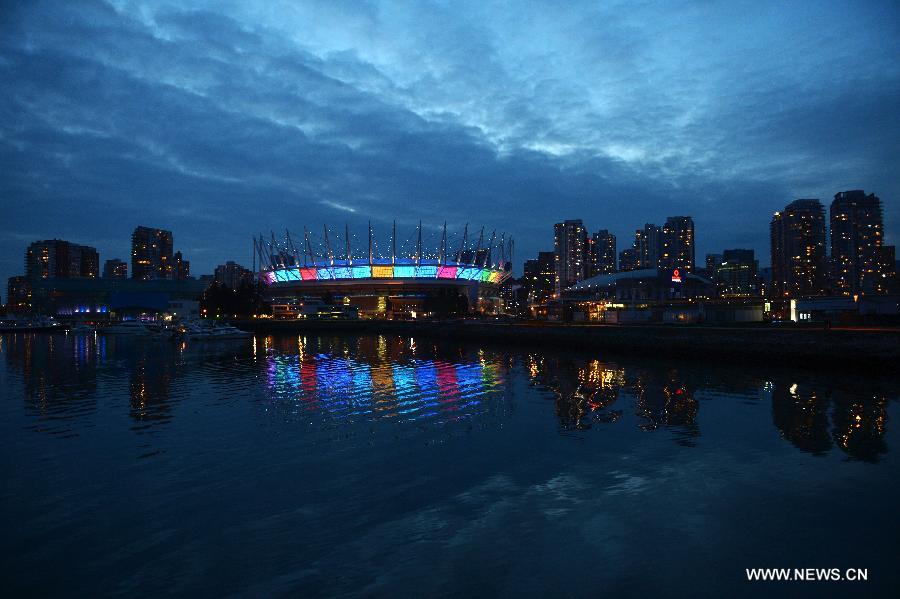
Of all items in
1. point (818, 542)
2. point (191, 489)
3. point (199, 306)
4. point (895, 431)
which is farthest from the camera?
point (199, 306)

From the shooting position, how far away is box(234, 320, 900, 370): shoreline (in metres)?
37.4

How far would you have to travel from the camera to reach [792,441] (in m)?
18.5

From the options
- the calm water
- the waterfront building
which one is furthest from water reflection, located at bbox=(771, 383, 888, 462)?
the waterfront building

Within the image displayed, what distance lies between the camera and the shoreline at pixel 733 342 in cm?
3744

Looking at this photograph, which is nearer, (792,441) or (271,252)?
(792,441)

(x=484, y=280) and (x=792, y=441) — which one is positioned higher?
(x=484, y=280)

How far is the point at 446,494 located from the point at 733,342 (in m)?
41.0

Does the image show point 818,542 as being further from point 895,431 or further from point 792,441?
point 895,431

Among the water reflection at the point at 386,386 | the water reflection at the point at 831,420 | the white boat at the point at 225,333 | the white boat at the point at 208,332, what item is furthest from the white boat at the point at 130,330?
the water reflection at the point at 831,420

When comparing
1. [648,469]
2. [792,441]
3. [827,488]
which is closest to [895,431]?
[792,441]

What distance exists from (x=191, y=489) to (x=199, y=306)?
568 ft

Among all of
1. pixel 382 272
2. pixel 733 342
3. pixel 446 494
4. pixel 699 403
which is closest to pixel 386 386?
pixel 699 403

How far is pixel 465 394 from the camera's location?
2975cm

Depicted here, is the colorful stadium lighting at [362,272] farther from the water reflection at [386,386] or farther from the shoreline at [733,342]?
the water reflection at [386,386]
